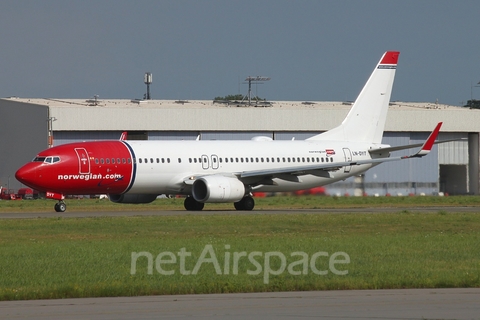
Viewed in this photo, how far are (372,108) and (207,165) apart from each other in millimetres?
13037

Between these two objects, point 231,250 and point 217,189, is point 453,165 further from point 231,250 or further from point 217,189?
point 231,250

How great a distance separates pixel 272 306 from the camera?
14.8 metres

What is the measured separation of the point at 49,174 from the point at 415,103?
61933 millimetres

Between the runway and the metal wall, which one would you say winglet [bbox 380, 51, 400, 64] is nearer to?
the metal wall

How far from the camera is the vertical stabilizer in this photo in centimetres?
5472

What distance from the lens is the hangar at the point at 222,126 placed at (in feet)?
263

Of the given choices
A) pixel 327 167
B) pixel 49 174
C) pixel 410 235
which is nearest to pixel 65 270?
pixel 410 235

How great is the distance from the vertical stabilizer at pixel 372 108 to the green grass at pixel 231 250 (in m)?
15.0

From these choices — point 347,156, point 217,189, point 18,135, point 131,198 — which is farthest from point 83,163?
point 18,135

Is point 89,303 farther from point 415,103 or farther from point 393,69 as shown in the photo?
point 415,103

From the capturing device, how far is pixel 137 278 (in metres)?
18.7

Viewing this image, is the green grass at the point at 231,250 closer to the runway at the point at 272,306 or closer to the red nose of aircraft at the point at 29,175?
the runway at the point at 272,306

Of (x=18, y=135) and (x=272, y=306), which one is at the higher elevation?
(x=18, y=135)

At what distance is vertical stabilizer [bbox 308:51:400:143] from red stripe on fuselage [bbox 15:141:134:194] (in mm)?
14272
